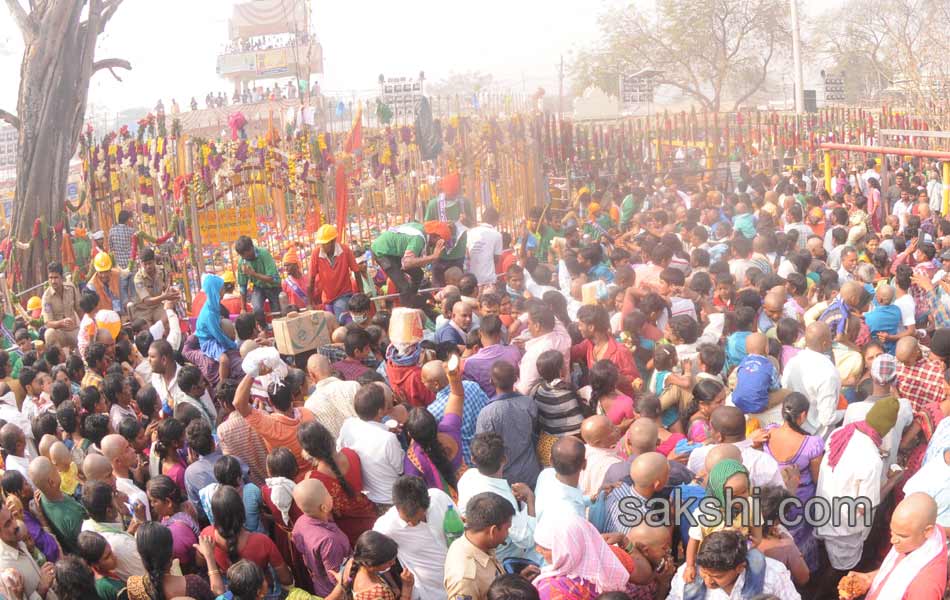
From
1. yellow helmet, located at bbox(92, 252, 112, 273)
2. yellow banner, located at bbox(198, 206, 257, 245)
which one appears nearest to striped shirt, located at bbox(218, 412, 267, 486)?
yellow helmet, located at bbox(92, 252, 112, 273)

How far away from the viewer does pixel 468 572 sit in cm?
351

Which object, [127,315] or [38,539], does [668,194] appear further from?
[38,539]

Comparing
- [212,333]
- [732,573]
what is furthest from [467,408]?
[212,333]

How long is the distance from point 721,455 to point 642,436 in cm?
39

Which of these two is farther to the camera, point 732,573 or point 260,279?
point 260,279

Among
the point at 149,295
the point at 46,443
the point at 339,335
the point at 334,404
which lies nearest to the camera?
the point at 46,443

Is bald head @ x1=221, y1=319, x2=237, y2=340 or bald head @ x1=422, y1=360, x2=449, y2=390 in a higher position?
bald head @ x1=221, y1=319, x2=237, y2=340

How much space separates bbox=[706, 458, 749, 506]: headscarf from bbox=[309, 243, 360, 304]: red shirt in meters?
4.35

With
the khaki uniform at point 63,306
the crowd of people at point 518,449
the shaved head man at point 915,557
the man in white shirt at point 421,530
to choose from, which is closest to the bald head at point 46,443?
the crowd of people at point 518,449

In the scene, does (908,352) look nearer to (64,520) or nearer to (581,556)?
(581,556)

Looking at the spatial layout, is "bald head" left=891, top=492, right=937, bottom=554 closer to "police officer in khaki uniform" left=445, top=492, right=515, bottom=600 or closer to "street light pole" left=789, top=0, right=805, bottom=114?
"police officer in khaki uniform" left=445, top=492, right=515, bottom=600

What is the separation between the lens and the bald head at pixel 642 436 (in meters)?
4.33

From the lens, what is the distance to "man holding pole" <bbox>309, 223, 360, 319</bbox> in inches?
303

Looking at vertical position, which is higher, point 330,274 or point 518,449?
point 330,274
